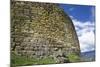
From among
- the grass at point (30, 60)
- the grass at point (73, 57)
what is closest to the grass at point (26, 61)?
the grass at point (30, 60)

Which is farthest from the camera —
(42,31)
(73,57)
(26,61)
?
(73,57)

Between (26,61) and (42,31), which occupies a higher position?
Result: (42,31)

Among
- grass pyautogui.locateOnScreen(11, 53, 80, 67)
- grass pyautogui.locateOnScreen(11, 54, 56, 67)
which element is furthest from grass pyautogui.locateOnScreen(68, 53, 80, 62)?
grass pyautogui.locateOnScreen(11, 54, 56, 67)

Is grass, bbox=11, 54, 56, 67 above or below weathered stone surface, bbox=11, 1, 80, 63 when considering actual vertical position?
below

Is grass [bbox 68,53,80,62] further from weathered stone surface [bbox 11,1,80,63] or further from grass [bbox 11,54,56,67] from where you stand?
grass [bbox 11,54,56,67]

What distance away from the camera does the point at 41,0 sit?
8.28 feet

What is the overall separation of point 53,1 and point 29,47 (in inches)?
24.1

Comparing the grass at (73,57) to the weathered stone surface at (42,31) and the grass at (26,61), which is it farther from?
the grass at (26,61)

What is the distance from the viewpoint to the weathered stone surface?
2396 mm

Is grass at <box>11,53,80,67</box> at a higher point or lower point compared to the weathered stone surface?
lower

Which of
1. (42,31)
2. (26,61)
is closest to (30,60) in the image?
(26,61)

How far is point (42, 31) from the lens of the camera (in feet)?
8.25

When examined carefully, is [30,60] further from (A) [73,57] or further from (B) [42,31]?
(A) [73,57]

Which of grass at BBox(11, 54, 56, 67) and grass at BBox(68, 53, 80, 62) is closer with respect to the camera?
grass at BBox(11, 54, 56, 67)
